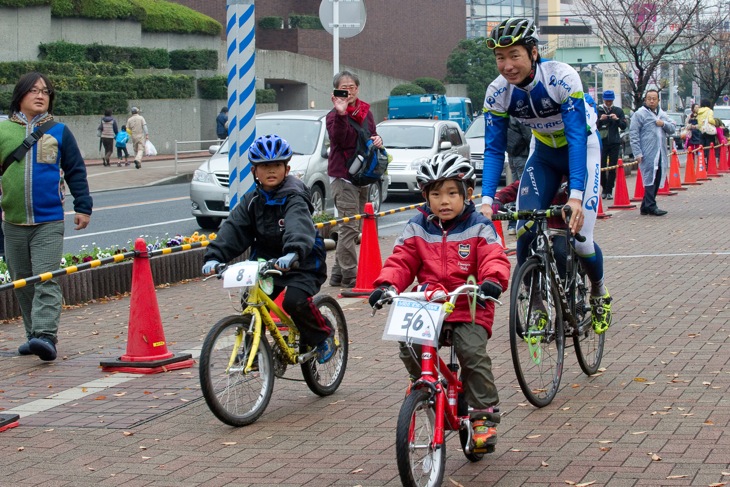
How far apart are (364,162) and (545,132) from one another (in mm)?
4479

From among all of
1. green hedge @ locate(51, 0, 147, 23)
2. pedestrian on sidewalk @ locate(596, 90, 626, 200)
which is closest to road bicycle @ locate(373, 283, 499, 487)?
pedestrian on sidewalk @ locate(596, 90, 626, 200)

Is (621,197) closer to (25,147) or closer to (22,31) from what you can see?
(25,147)

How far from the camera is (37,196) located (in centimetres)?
875

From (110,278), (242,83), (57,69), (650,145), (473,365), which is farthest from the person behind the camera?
(57,69)

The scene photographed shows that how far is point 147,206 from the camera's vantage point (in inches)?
915

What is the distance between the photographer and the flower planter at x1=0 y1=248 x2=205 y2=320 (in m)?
10.7

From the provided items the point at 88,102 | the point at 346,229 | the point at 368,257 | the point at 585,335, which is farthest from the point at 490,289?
the point at 88,102

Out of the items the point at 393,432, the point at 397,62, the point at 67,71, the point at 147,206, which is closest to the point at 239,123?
the point at 393,432

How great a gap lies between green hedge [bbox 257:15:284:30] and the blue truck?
13.7 m

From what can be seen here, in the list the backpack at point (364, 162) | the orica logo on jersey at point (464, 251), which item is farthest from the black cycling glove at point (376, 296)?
the backpack at point (364, 162)

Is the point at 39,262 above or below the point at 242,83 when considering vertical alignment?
below

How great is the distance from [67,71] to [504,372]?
33.0m

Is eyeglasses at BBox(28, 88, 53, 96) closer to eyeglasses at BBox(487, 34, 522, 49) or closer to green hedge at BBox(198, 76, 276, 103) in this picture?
eyeglasses at BBox(487, 34, 522, 49)

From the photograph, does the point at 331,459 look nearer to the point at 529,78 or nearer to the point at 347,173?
the point at 529,78
